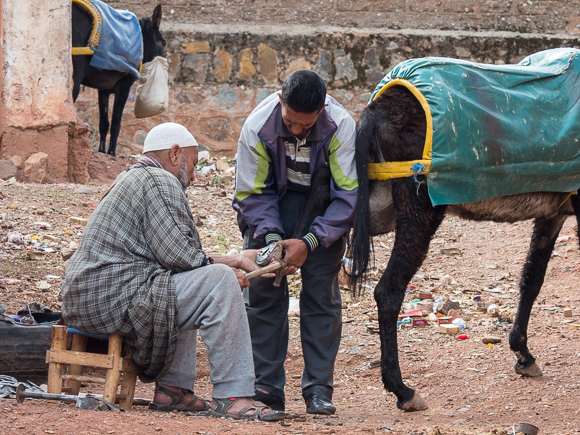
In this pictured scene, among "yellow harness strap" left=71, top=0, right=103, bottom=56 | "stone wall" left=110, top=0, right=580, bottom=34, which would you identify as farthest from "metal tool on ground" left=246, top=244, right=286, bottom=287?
"stone wall" left=110, top=0, right=580, bottom=34

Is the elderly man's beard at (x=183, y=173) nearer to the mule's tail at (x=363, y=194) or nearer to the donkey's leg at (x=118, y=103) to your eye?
the mule's tail at (x=363, y=194)

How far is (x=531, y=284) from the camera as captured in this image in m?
4.41

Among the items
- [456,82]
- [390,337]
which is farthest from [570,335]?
[456,82]

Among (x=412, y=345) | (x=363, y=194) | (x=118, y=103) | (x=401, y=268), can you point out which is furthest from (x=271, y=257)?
(x=118, y=103)

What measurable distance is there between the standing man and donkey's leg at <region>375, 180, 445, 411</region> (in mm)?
242

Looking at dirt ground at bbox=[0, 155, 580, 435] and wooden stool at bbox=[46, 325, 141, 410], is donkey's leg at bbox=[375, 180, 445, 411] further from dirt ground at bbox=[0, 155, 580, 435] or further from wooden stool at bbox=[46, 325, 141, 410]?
wooden stool at bbox=[46, 325, 141, 410]

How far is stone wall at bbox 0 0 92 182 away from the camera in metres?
6.72

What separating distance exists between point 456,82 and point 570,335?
2.15 metres

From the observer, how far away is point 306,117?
326 centimetres

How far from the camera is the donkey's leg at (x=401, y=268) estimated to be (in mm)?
3559

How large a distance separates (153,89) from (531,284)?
5.92m

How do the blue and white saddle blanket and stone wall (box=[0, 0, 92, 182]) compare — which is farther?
the blue and white saddle blanket

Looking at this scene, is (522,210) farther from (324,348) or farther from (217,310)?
(217,310)

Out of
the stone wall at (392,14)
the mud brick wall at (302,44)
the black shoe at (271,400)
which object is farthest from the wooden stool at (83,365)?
the stone wall at (392,14)
